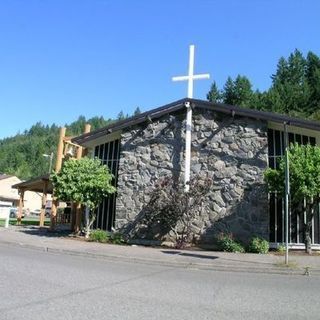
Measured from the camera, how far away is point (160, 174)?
20.0 metres

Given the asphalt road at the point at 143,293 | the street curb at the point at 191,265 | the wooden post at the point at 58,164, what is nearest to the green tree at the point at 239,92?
the wooden post at the point at 58,164

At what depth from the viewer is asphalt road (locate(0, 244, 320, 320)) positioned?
7.02 meters

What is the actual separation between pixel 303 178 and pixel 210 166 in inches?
171

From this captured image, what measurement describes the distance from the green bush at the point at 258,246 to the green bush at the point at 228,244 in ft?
1.15

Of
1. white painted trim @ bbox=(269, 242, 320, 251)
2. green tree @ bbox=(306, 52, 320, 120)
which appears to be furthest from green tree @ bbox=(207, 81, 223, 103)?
white painted trim @ bbox=(269, 242, 320, 251)

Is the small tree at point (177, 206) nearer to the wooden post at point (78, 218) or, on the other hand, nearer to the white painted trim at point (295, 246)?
the white painted trim at point (295, 246)

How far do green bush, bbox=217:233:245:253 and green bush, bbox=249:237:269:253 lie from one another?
0.35 metres

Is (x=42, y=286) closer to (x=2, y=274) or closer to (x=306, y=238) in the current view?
(x=2, y=274)

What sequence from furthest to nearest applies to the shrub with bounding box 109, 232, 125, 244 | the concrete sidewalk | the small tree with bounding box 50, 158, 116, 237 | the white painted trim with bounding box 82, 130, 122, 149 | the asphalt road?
the white painted trim with bounding box 82, 130, 122, 149, the small tree with bounding box 50, 158, 116, 237, the shrub with bounding box 109, 232, 125, 244, the concrete sidewalk, the asphalt road

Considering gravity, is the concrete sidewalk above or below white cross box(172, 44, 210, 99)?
below

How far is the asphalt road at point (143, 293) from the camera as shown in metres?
7.02

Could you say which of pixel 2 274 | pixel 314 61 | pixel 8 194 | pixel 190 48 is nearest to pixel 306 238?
pixel 190 48

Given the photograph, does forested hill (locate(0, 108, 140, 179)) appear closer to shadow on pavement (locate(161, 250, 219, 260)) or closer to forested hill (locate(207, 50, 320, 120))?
forested hill (locate(207, 50, 320, 120))

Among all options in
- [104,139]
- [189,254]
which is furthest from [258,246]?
[104,139]
